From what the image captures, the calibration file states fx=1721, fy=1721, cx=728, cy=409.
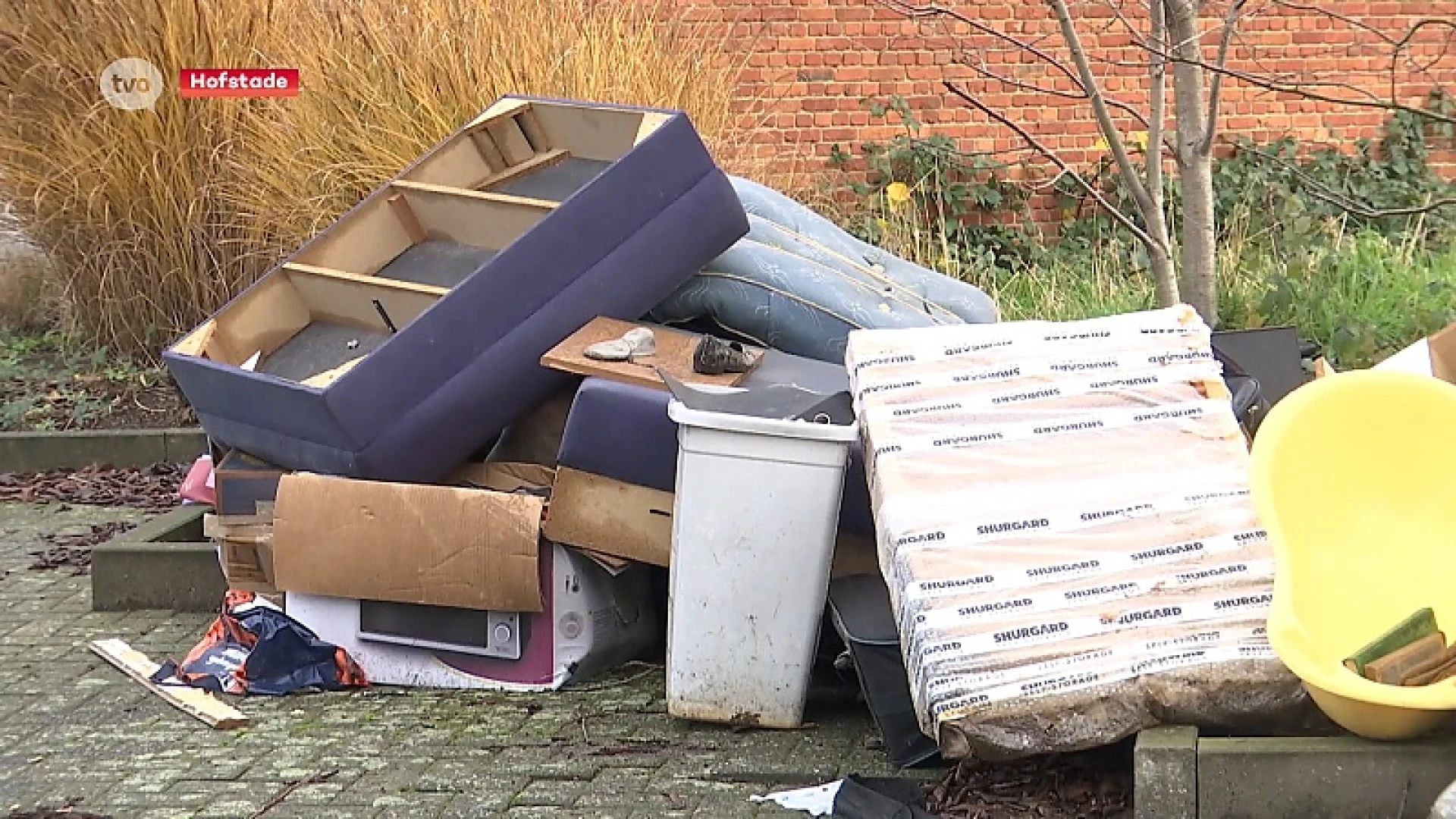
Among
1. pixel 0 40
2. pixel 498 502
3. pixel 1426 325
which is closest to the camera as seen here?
pixel 498 502

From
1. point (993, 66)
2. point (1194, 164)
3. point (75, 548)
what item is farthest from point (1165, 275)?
point (993, 66)

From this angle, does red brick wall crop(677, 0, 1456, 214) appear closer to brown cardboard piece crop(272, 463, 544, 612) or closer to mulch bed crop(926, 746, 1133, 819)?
brown cardboard piece crop(272, 463, 544, 612)

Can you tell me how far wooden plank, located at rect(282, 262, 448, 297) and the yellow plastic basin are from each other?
2533 millimetres

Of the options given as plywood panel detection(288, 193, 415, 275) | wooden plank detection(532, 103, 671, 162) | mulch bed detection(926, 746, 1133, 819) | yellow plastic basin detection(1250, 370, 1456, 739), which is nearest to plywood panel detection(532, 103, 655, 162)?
wooden plank detection(532, 103, 671, 162)

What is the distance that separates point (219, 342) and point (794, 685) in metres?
2.35

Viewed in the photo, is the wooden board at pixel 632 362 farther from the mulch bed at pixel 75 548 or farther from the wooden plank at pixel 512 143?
the mulch bed at pixel 75 548

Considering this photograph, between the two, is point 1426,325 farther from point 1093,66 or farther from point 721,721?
point 1093,66

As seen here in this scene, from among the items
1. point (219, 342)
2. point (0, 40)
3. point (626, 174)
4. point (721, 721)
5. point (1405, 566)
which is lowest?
point (721, 721)

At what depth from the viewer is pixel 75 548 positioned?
6.56 m

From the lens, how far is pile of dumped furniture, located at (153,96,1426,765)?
373cm

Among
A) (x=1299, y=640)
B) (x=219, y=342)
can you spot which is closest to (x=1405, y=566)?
(x=1299, y=640)

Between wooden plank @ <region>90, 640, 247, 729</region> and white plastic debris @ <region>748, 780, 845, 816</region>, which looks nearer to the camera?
white plastic debris @ <region>748, 780, 845, 816</region>

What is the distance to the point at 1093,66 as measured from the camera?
38.5 feet

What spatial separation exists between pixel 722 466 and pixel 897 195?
6999 mm
